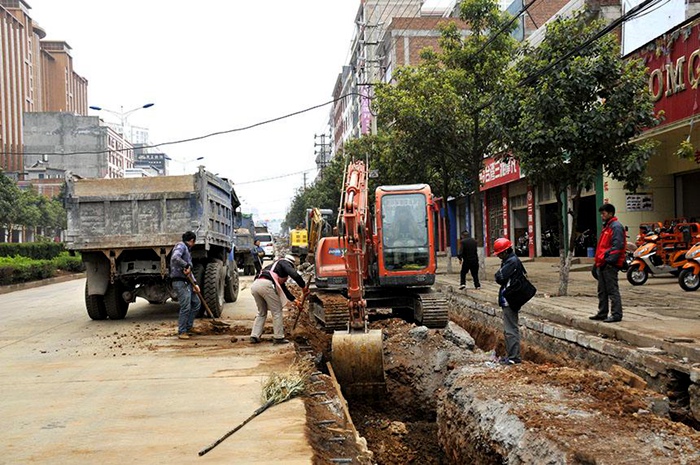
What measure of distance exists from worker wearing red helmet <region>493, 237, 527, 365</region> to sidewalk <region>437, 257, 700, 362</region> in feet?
5.10

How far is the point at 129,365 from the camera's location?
26.7ft

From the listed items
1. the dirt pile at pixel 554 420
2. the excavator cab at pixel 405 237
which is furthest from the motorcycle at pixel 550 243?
the dirt pile at pixel 554 420

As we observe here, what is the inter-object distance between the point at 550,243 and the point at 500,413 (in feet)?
69.8

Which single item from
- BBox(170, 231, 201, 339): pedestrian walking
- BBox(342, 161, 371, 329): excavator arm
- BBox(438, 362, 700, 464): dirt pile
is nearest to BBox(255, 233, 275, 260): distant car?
BBox(170, 231, 201, 339): pedestrian walking

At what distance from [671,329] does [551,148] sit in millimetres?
5040

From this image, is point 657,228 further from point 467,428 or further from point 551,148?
point 467,428

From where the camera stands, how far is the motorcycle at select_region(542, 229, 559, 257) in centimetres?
2602

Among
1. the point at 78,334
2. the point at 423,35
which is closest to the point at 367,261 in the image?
the point at 78,334

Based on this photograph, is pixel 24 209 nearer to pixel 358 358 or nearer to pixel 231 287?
pixel 231 287

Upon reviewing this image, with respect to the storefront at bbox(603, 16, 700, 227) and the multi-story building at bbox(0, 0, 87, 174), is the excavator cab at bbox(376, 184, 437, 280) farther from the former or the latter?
the multi-story building at bbox(0, 0, 87, 174)

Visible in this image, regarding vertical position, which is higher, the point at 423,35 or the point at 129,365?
the point at 423,35

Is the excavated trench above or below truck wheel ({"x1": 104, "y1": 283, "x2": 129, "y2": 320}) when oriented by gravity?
below

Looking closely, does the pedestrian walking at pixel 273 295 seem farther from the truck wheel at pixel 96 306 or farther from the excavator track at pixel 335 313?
the truck wheel at pixel 96 306

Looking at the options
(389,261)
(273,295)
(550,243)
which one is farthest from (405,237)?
(550,243)
